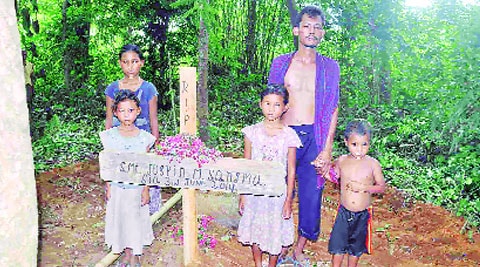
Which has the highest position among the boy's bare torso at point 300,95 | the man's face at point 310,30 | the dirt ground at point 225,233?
the man's face at point 310,30

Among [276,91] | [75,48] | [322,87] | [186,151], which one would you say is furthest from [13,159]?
[75,48]

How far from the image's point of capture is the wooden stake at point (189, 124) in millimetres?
3578

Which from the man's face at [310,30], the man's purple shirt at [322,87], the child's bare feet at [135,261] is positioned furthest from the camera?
the child's bare feet at [135,261]

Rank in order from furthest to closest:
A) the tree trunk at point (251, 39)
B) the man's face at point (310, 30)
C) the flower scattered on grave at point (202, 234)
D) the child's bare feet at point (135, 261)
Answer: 1. the tree trunk at point (251, 39)
2. the flower scattered on grave at point (202, 234)
3. the child's bare feet at point (135, 261)
4. the man's face at point (310, 30)

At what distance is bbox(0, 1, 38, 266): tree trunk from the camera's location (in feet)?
6.05

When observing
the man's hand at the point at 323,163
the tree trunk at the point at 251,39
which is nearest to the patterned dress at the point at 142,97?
the man's hand at the point at 323,163

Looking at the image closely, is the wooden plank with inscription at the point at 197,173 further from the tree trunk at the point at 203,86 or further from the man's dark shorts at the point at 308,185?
the tree trunk at the point at 203,86

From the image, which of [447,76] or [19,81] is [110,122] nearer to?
[19,81]

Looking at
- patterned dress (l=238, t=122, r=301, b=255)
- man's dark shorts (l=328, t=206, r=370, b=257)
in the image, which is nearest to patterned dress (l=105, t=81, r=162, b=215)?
patterned dress (l=238, t=122, r=301, b=255)

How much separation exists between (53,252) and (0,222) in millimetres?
2683

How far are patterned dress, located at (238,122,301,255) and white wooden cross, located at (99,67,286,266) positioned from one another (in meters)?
0.22

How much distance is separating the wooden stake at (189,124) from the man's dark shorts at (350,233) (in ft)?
3.74

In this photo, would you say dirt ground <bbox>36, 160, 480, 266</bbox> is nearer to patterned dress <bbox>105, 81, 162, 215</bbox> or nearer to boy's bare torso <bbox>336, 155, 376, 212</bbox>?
boy's bare torso <bbox>336, 155, 376, 212</bbox>

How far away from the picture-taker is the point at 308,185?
12.5ft
